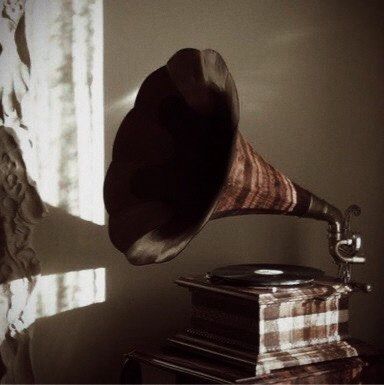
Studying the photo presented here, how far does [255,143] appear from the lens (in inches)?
84.6

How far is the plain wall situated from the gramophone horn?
193mm

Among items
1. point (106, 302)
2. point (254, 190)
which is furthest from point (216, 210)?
point (106, 302)

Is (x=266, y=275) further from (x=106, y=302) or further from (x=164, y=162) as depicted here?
(x=106, y=302)

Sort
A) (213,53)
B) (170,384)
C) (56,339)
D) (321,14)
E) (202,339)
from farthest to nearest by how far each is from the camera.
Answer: (321,14) < (170,384) < (56,339) < (202,339) < (213,53)

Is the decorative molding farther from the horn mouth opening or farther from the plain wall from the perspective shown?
the horn mouth opening

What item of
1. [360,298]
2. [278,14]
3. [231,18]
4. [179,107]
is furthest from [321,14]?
[360,298]

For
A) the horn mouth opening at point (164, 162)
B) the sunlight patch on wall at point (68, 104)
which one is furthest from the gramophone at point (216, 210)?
the sunlight patch on wall at point (68, 104)

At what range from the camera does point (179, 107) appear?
1.74 meters

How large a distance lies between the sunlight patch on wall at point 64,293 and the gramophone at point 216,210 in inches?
9.6

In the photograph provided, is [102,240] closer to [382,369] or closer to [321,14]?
[382,369]

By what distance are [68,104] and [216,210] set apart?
0.51 meters

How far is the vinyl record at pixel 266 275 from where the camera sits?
63.4 inches

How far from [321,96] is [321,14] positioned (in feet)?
0.85

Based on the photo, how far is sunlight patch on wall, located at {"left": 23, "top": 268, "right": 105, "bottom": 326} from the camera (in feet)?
5.99
